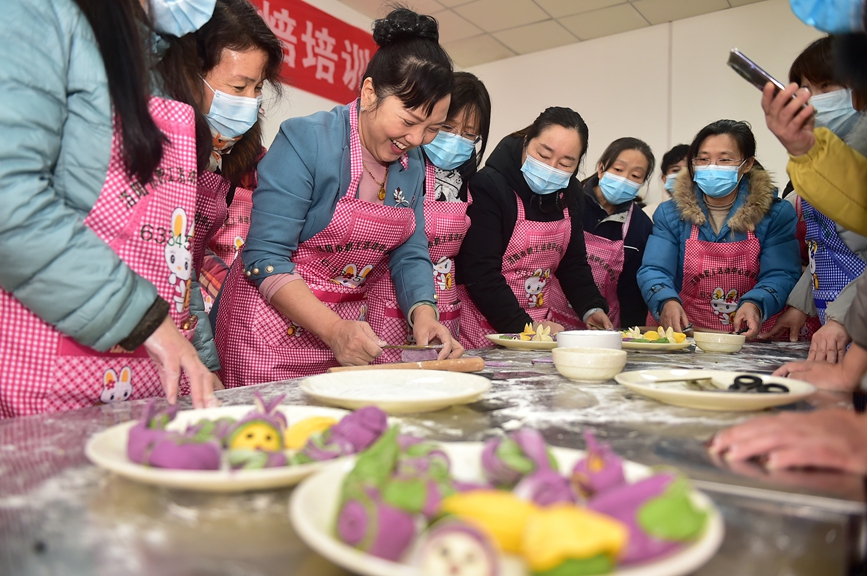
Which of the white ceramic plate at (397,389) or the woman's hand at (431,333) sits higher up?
the woman's hand at (431,333)

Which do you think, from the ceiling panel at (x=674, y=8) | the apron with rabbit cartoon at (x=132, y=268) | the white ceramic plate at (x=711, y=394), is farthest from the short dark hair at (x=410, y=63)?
the ceiling panel at (x=674, y=8)

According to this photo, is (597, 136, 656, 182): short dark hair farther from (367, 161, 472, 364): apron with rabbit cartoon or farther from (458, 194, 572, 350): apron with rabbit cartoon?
(367, 161, 472, 364): apron with rabbit cartoon

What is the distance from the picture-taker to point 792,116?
5.52 ft

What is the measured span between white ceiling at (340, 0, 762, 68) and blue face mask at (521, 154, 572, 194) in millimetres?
2804

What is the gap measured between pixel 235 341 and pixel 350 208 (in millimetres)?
556

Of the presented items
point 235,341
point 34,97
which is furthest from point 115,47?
point 235,341

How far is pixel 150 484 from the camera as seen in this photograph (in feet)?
1.92

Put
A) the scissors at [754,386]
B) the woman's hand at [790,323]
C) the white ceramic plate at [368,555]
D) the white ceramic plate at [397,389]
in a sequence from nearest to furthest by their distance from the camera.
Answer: the white ceramic plate at [368,555] < the white ceramic plate at [397,389] < the scissors at [754,386] < the woman's hand at [790,323]

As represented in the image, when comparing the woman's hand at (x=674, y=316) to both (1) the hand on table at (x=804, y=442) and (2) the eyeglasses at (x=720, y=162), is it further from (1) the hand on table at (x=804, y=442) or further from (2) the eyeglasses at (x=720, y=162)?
(1) the hand on table at (x=804, y=442)

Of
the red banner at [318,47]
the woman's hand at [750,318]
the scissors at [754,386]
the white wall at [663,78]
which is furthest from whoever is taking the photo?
the white wall at [663,78]

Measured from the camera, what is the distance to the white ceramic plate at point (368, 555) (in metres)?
0.37

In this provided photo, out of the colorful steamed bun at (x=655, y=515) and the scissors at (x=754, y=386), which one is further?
the scissors at (x=754, y=386)

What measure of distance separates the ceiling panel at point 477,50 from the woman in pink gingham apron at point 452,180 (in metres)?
3.75

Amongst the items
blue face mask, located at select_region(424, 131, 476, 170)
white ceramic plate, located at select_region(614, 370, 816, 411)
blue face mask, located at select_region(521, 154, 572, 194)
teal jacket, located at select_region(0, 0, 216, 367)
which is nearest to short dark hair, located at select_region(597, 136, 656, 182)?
blue face mask, located at select_region(521, 154, 572, 194)
